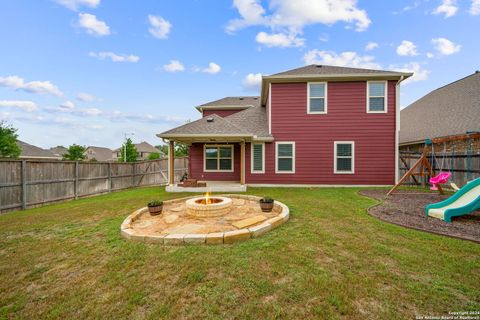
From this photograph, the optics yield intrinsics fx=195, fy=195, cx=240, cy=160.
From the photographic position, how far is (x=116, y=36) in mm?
12164

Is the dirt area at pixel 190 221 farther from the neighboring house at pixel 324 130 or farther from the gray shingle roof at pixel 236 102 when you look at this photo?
the gray shingle roof at pixel 236 102

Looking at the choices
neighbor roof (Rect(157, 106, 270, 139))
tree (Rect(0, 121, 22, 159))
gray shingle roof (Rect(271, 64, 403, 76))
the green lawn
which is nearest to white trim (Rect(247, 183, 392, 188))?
neighbor roof (Rect(157, 106, 270, 139))

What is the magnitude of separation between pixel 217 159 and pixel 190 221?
6939mm

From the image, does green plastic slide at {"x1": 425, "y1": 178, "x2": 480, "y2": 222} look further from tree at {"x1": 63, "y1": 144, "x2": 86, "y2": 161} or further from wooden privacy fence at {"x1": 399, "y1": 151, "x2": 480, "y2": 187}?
tree at {"x1": 63, "y1": 144, "x2": 86, "y2": 161}

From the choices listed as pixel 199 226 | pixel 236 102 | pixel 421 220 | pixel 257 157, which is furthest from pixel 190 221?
pixel 236 102

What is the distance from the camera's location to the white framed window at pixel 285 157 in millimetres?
10062

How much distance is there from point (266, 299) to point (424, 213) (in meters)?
5.31

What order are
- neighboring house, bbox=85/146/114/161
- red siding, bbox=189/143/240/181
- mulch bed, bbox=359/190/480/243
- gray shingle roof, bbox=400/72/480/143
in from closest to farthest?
mulch bed, bbox=359/190/480/243 → gray shingle roof, bbox=400/72/480/143 → red siding, bbox=189/143/240/181 → neighboring house, bbox=85/146/114/161

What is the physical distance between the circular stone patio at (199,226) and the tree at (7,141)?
2212 centimetres

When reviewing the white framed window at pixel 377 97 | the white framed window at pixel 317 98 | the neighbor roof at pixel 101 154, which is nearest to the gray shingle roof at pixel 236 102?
the white framed window at pixel 317 98

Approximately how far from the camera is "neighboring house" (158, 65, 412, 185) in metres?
9.52

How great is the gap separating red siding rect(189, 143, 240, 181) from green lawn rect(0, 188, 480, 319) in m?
7.48

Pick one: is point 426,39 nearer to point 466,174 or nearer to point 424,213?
point 466,174

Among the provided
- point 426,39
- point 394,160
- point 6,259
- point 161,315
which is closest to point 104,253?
point 6,259
